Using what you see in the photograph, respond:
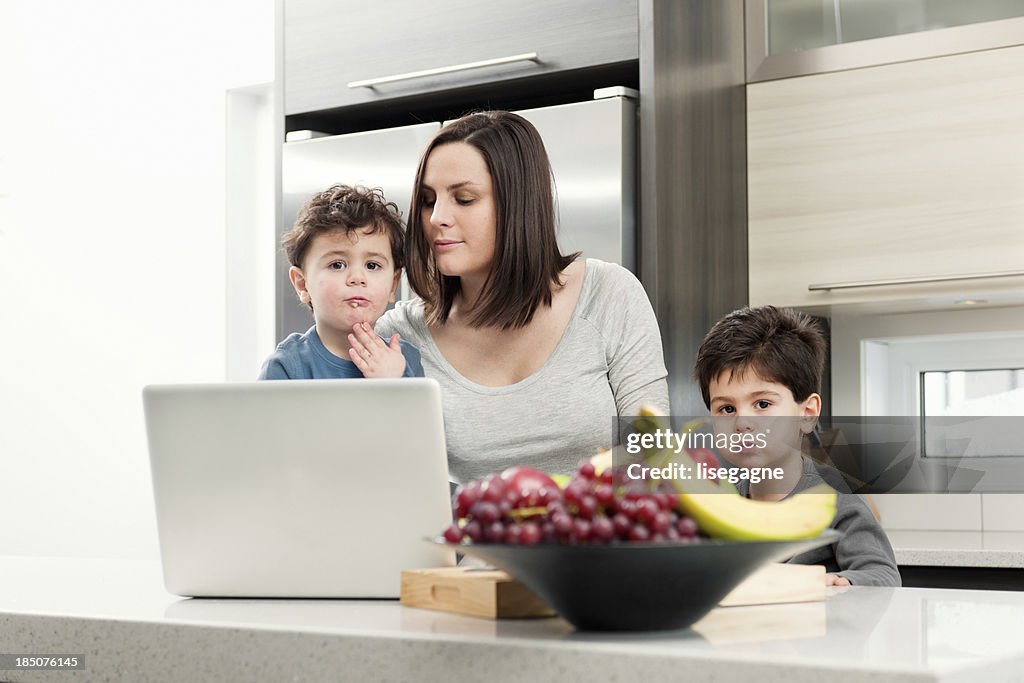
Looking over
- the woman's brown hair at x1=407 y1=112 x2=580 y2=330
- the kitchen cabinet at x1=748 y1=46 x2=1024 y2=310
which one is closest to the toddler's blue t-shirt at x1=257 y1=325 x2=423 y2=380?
the woman's brown hair at x1=407 y1=112 x2=580 y2=330

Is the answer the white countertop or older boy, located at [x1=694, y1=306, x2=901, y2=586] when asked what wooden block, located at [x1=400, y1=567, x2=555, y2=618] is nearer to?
older boy, located at [x1=694, y1=306, x2=901, y2=586]

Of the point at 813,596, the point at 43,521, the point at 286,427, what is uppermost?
the point at 286,427

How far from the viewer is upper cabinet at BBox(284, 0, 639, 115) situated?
2.22m

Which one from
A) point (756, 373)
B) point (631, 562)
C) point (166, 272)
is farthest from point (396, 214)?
point (166, 272)

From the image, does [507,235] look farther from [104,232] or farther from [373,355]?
[104,232]

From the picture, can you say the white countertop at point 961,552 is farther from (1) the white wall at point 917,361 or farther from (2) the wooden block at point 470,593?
(2) the wooden block at point 470,593

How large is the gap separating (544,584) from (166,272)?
2665mm

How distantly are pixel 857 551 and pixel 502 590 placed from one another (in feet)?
1.84

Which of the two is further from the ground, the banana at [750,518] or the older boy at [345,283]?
the older boy at [345,283]

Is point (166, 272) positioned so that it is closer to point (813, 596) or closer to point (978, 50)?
point (978, 50)

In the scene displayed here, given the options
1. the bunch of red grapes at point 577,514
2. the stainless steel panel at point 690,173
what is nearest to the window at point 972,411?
the stainless steel panel at point 690,173

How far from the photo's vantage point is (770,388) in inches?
61.0

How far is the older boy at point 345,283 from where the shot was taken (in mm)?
1484

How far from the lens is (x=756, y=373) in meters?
1.56
